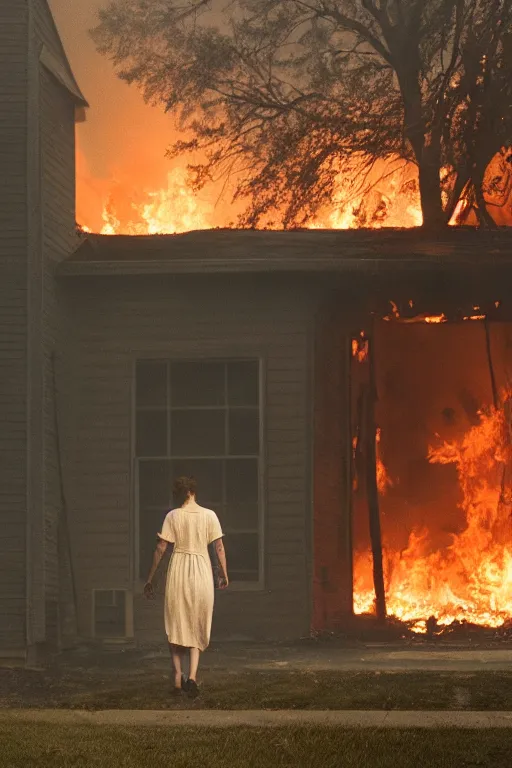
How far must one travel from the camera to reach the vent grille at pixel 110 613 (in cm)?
1652

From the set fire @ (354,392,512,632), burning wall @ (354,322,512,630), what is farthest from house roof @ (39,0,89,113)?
fire @ (354,392,512,632)

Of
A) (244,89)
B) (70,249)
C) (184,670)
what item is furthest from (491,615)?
(244,89)

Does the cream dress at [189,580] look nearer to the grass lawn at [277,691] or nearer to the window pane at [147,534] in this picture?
the grass lawn at [277,691]

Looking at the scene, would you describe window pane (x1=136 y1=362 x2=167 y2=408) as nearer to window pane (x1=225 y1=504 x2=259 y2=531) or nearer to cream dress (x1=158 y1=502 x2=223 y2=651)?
window pane (x1=225 y1=504 x2=259 y2=531)

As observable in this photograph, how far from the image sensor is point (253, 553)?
16766mm

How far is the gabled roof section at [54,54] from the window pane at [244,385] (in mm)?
3717

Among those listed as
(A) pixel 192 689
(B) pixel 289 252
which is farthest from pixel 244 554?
(A) pixel 192 689

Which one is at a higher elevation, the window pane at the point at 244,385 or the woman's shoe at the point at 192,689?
the window pane at the point at 244,385

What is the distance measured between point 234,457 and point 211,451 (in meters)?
0.27

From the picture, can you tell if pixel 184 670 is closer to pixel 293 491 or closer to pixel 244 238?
pixel 293 491

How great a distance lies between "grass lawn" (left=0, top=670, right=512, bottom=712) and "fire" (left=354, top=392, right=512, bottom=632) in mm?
3422

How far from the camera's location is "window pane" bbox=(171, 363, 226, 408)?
55.2ft

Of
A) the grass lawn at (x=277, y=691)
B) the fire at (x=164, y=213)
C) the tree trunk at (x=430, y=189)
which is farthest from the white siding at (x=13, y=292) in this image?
the tree trunk at (x=430, y=189)

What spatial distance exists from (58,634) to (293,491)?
3032 mm
